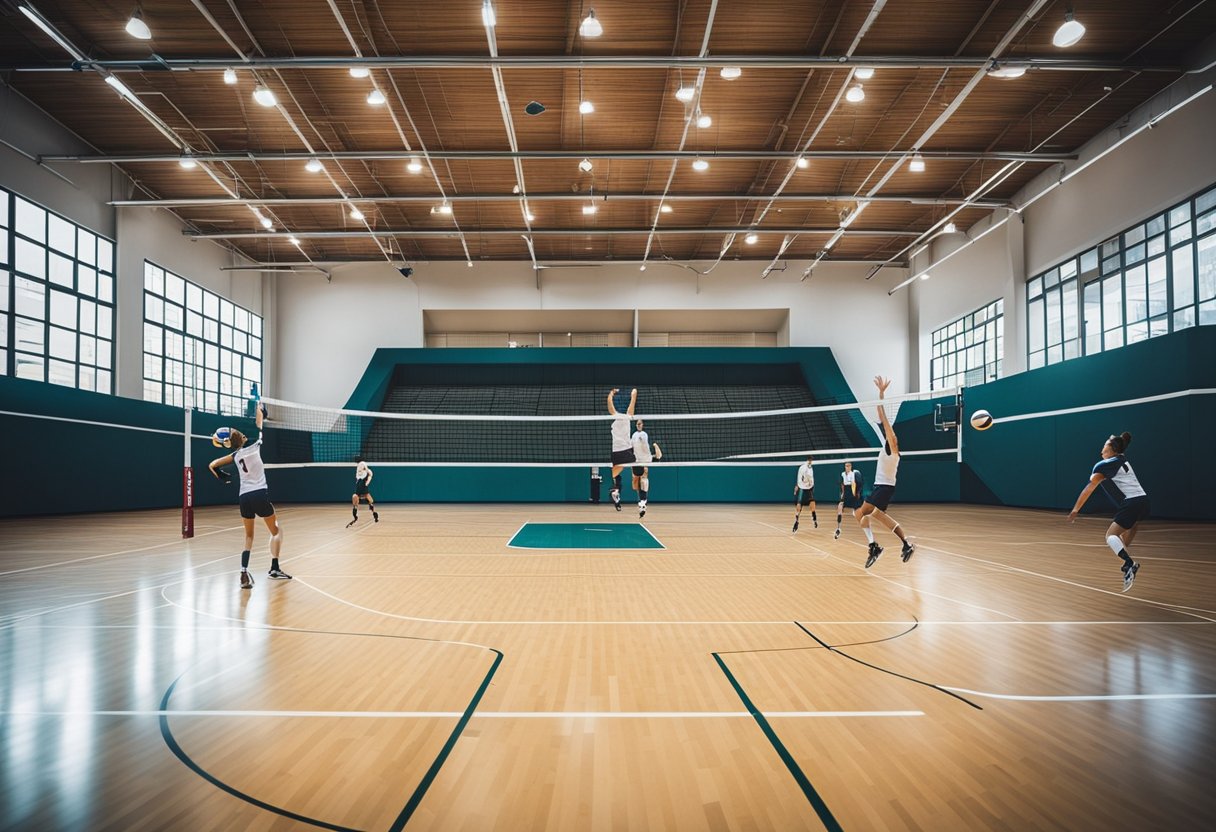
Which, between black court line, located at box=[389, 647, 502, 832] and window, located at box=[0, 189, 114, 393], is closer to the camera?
black court line, located at box=[389, 647, 502, 832]

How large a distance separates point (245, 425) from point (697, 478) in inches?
647

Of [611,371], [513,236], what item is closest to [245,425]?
[513,236]

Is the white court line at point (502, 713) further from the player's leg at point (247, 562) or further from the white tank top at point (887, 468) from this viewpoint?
the white tank top at point (887, 468)

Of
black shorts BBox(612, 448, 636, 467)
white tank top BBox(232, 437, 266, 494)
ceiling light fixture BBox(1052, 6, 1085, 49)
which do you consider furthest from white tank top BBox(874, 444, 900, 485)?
ceiling light fixture BBox(1052, 6, 1085, 49)

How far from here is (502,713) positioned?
317 centimetres

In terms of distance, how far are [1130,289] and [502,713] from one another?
20.5m

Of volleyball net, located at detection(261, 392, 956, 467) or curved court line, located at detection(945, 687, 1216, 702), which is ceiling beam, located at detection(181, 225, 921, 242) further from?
curved court line, located at detection(945, 687, 1216, 702)

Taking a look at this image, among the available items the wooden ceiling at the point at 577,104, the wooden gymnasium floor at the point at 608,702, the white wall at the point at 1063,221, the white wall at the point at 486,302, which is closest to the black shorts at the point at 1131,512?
the wooden gymnasium floor at the point at 608,702

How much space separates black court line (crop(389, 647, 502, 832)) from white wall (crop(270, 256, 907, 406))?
82.7 feet

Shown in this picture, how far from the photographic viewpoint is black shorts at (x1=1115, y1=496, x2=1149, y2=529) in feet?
22.2

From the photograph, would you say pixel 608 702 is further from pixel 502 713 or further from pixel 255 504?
pixel 255 504

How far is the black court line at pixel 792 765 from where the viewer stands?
2.19m

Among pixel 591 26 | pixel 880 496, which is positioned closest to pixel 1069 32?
pixel 591 26

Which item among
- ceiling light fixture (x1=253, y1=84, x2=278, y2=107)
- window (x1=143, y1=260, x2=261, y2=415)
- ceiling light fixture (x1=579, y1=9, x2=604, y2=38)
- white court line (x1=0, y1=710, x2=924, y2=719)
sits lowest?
white court line (x1=0, y1=710, x2=924, y2=719)
